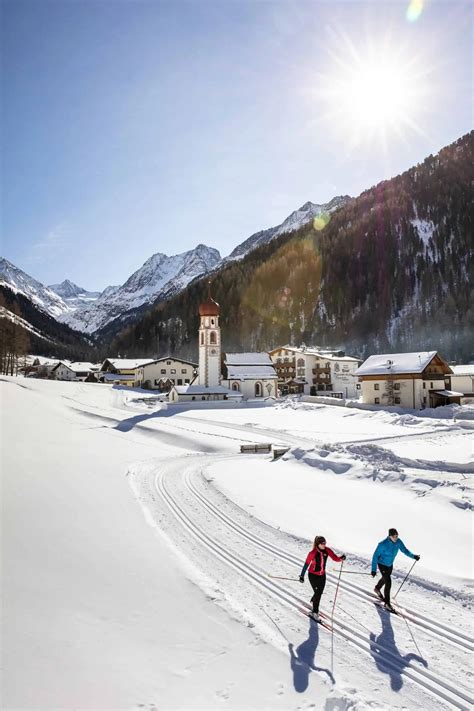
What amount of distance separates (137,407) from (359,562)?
51797 millimetres

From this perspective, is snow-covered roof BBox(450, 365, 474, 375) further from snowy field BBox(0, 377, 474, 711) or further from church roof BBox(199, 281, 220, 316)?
snowy field BBox(0, 377, 474, 711)

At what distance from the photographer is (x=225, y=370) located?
76.5 metres

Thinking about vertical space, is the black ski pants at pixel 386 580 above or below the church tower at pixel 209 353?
below

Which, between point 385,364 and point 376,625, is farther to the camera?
point 385,364

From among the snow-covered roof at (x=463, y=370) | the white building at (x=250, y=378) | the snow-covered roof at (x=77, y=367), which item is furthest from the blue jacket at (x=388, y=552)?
the snow-covered roof at (x=77, y=367)

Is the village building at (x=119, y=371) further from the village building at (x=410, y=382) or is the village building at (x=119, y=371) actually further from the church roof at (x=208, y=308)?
the village building at (x=410, y=382)

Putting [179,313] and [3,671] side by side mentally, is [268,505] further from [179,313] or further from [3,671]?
[179,313]

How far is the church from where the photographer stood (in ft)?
243

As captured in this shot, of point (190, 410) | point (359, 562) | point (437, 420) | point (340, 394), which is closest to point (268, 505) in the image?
point (359, 562)

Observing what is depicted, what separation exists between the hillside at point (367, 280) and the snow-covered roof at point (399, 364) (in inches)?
2960

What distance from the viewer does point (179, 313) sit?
188125 millimetres

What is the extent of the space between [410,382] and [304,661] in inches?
2163

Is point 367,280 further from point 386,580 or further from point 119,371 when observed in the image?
point 386,580

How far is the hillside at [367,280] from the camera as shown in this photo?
469 ft
